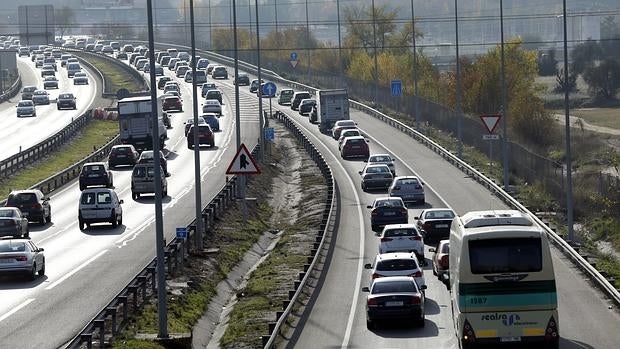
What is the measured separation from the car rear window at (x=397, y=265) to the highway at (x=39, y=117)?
5107cm

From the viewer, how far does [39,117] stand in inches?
4473

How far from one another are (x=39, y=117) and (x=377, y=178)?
2144 inches

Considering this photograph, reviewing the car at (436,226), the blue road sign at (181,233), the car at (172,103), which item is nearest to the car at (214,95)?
the car at (172,103)

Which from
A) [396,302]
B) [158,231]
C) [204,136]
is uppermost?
[204,136]

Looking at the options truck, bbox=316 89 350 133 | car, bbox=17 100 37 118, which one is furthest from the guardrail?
truck, bbox=316 89 350 133

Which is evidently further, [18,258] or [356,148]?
[356,148]

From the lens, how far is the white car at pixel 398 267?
34594 mm

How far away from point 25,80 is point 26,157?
282ft

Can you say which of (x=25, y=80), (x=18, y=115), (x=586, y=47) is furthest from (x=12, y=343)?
(x=586, y=47)

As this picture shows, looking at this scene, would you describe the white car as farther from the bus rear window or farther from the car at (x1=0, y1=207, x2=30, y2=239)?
the car at (x1=0, y1=207, x2=30, y2=239)

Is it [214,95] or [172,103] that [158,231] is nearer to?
[172,103]

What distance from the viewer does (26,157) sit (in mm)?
77250

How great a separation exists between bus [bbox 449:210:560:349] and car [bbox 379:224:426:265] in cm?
1576

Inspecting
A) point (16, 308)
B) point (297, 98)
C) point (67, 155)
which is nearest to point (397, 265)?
point (16, 308)
